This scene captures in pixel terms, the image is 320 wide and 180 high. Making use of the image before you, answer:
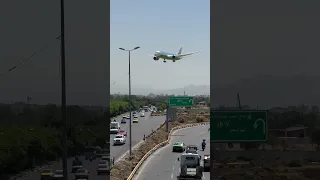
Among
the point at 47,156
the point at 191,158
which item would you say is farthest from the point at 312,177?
the point at 47,156

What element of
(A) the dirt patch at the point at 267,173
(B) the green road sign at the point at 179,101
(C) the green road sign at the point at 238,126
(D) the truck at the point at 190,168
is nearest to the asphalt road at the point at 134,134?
(B) the green road sign at the point at 179,101

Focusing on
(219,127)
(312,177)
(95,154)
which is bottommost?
(312,177)

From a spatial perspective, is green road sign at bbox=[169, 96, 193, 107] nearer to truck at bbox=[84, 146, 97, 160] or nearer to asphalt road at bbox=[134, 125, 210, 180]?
asphalt road at bbox=[134, 125, 210, 180]

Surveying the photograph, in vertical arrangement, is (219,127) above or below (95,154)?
above

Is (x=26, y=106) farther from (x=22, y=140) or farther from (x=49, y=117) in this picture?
(x=22, y=140)

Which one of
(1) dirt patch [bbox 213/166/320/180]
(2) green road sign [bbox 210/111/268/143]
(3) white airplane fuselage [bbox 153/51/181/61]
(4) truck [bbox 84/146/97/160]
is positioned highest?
(3) white airplane fuselage [bbox 153/51/181/61]

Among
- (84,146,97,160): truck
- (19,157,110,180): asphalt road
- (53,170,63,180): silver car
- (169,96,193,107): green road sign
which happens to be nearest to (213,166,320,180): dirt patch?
(19,157,110,180): asphalt road

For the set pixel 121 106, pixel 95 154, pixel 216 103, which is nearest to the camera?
pixel 216 103
